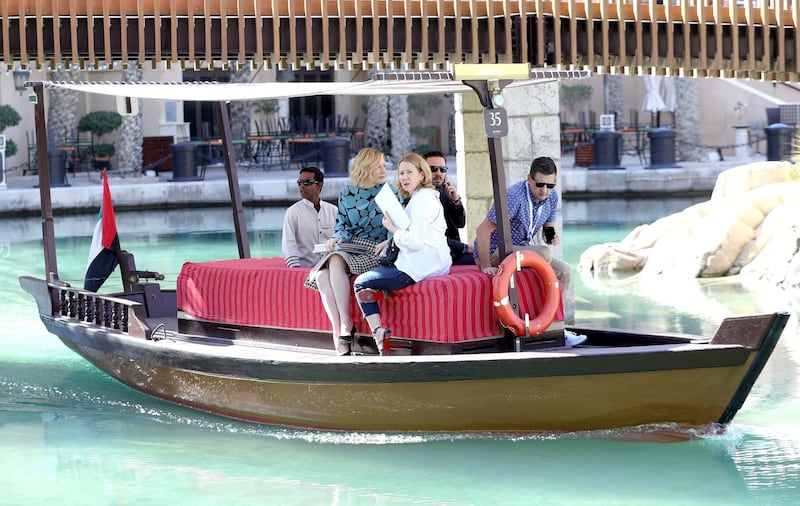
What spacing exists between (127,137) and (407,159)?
1837 cm

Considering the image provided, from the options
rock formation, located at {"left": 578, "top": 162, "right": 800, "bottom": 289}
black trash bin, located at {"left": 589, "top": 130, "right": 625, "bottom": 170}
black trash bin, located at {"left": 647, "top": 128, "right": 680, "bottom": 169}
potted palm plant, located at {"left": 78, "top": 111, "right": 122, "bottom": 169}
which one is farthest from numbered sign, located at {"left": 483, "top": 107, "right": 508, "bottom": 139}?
potted palm plant, located at {"left": 78, "top": 111, "right": 122, "bottom": 169}

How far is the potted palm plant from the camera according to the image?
86.8 ft

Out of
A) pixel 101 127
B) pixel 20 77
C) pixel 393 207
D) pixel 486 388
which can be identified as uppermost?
pixel 20 77

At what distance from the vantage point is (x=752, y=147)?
29.8 meters

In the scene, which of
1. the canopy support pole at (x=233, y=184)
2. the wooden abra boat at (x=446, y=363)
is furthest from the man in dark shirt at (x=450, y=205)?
the canopy support pole at (x=233, y=184)

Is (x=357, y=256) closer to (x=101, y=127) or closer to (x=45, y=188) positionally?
(x=45, y=188)

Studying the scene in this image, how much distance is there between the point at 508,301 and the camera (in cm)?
750

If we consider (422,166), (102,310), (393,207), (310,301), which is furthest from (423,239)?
(102,310)

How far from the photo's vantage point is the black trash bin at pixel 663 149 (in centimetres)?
2416

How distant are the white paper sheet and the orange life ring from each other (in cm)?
57

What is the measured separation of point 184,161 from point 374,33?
16.3 m

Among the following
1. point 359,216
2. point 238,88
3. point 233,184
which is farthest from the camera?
point 233,184

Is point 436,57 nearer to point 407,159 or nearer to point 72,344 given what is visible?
point 407,159

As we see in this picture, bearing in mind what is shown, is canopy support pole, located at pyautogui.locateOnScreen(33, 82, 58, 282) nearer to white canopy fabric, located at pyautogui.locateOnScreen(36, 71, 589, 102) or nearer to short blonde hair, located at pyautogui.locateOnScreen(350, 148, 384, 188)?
white canopy fabric, located at pyautogui.locateOnScreen(36, 71, 589, 102)
